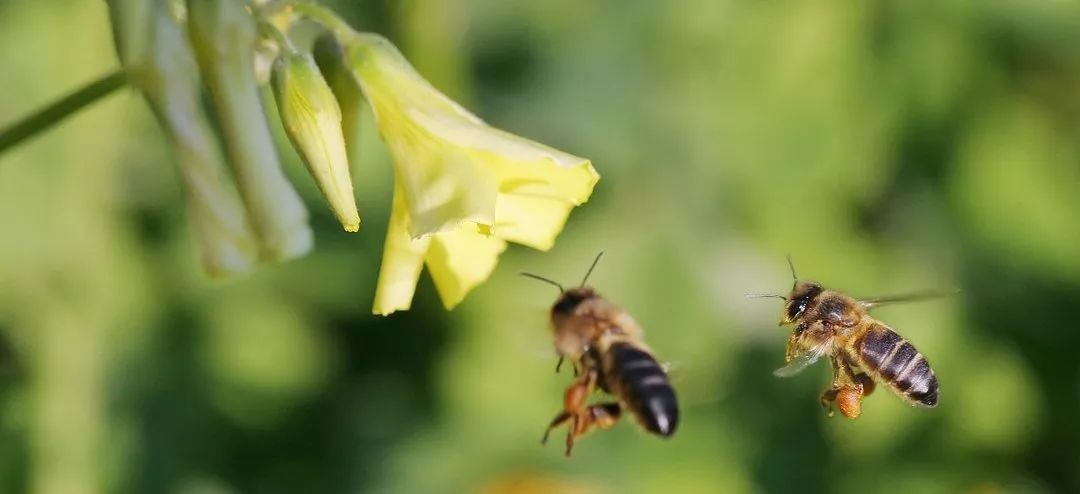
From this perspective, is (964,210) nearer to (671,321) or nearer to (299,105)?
(671,321)

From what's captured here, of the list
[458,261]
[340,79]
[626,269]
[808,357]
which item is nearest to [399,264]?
[458,261]

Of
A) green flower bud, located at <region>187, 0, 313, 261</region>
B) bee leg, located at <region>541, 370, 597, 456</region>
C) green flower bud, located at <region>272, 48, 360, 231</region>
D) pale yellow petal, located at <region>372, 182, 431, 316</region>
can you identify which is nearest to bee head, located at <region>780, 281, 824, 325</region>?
bee leg, located at <region>541, 370, 597, 456</region>

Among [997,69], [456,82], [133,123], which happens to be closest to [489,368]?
[456,82]

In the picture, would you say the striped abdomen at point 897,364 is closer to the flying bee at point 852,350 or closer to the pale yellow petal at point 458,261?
the flying bee at point 852,350

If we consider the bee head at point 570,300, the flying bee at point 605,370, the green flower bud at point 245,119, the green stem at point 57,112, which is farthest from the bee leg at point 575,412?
the green stem at point 57,112

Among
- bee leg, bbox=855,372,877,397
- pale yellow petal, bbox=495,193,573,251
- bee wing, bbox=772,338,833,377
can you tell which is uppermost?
pale yellow petal, bbox=495,193,573,251

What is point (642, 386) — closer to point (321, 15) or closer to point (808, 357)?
point (808, 357)

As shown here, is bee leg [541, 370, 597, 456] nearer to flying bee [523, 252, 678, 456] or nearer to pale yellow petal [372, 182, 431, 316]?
flying bee [523, 252, 678, 456]
